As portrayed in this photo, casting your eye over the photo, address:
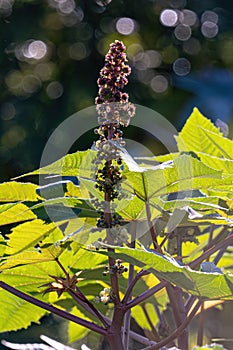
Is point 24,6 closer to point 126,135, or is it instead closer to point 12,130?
point 12,130

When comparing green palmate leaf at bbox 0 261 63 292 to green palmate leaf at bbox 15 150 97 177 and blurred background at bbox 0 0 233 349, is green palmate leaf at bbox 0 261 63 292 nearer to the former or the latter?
green palmate leaf at bbox 15 150 97 177

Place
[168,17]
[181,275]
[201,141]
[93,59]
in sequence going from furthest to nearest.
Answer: [168,17]
[93,59]
[201,141]
[181,275]

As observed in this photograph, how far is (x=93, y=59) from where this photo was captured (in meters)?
1.91

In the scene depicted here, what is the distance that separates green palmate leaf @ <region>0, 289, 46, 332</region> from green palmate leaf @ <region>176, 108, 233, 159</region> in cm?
14

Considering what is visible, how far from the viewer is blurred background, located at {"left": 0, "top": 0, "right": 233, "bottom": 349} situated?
5.56ft

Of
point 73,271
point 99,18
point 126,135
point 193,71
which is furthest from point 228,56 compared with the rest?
point 73,271

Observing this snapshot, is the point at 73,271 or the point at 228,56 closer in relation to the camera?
the point at 73,271

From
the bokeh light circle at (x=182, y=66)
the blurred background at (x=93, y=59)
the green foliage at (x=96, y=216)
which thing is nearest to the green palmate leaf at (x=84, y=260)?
the green foliage at (x=96, y=216)

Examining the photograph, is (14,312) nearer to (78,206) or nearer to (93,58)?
(78,206)

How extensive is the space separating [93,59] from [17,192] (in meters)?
1.66

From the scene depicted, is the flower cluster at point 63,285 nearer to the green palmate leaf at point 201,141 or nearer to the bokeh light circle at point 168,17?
the green palmate leaf at point 201,141

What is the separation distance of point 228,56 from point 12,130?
74 cm

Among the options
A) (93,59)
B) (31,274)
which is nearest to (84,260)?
(31,274)

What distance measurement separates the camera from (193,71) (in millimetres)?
1992
